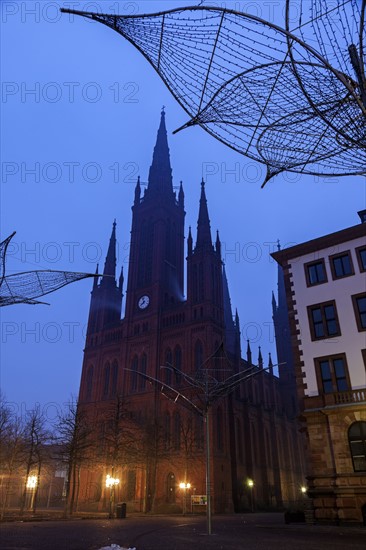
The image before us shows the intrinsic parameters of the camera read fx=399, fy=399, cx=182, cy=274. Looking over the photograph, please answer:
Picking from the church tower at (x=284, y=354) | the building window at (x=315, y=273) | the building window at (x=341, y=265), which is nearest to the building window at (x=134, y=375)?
the church tower at (x=284, y=354)

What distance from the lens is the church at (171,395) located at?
4688cm

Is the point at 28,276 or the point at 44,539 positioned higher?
the point at 28,276

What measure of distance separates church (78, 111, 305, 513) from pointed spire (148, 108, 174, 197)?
1.01 ft

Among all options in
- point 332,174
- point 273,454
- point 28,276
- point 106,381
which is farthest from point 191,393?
point 332,174

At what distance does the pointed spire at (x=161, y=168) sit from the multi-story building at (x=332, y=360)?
172ft

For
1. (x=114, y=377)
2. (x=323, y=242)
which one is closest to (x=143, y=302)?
(x=114, y=377)

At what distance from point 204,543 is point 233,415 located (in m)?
41.1

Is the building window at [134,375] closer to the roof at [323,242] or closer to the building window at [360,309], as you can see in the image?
the roof at [323,242]

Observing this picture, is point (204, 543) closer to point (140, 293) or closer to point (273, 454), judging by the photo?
point (140, 293)

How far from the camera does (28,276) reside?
12.2 meters

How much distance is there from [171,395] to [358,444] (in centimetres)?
3466

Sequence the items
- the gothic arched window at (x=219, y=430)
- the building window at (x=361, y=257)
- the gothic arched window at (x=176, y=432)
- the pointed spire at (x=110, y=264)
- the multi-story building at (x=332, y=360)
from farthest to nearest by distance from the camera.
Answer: the pointed spire at (x=110, y=264) → the gothic arched window at (x=219, y=430) → the gothic arched window at (x=176, y=432) → the building window at (x=361, y=257) → the multi-story building at (x=332, y=360)

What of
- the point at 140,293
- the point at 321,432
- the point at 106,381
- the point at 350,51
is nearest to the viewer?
the point at 350,51

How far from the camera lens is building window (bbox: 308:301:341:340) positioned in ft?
77.8
